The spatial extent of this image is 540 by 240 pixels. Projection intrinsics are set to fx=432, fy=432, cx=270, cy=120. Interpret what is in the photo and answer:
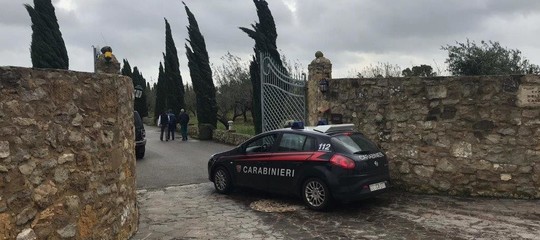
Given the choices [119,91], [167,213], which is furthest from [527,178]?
[119,91]

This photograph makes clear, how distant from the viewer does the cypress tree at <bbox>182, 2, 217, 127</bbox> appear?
2445 centimetres

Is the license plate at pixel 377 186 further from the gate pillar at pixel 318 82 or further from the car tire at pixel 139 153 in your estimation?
the car tire at pixel 139 153

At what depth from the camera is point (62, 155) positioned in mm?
4688

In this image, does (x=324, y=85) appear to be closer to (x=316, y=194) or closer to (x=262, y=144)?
(x=262, y=144)

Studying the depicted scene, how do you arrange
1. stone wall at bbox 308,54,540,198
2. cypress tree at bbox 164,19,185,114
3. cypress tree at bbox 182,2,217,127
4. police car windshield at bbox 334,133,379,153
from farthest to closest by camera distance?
cypress tree at bbox 164,19,185,114 < cypress tree at bbox 182,2,217,127 < stone wall at bbox 308,54,540,198 < police car windshield at bbox 334,133,379,153

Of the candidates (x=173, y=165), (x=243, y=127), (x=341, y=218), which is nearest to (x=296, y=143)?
(x=341, y=218)

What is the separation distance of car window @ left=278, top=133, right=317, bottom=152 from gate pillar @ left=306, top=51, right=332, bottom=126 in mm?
2237

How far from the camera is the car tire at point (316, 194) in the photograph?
7383 millimetres

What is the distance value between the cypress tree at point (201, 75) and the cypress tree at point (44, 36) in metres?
8.27

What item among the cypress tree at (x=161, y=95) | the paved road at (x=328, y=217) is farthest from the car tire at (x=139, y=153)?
the cypress tree at (x=161, y=95)

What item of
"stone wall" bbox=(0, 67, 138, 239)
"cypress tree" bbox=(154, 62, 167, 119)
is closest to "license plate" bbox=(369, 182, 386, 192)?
"stone wall" bbox=(0, 67, 138, 239)

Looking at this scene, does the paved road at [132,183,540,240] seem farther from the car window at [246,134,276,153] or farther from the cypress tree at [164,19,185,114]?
the cypress tree at [164,19,185,114]

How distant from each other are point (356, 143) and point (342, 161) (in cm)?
67

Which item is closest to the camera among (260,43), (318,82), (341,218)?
(341,218)
